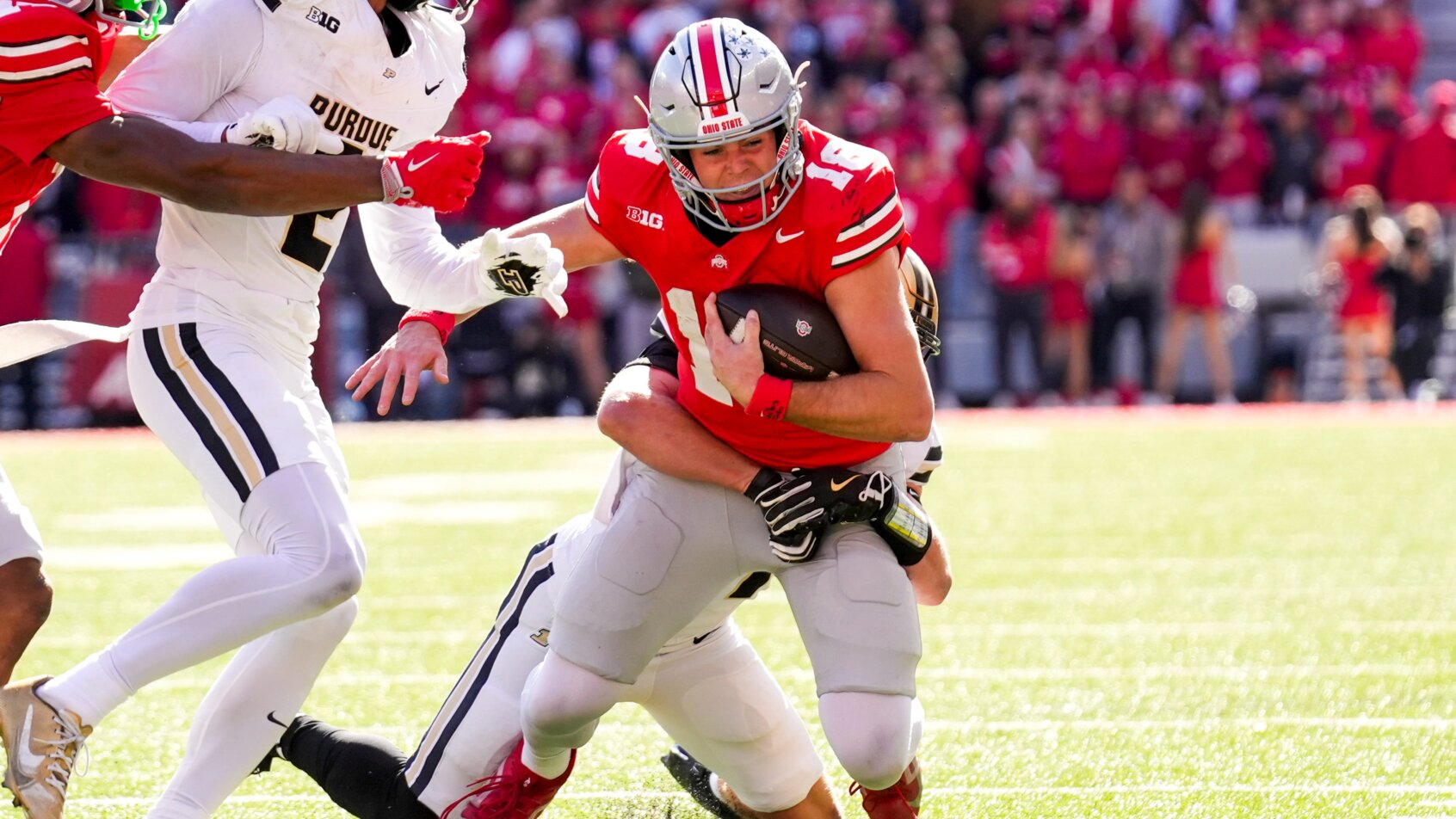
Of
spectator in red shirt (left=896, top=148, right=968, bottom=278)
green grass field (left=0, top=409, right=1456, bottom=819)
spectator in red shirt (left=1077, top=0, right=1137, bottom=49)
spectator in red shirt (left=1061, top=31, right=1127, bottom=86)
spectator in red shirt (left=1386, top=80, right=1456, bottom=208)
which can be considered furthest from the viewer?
spectator in red shirt (left=1077, top=0, right=1137, bottom=49)

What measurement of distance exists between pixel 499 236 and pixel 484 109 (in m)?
9.64

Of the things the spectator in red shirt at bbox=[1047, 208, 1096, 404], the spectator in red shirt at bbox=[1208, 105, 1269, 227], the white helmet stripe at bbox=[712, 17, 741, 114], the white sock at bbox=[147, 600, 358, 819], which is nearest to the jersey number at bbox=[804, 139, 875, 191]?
the white helmet stripe at bbox=[712, 17, 741, 114]

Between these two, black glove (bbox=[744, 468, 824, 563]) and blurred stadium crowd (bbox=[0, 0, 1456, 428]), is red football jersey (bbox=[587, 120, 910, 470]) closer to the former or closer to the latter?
black glove (bbox=[744, 468, 824, 563])

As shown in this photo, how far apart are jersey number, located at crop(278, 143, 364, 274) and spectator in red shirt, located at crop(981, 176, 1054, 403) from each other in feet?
30.3

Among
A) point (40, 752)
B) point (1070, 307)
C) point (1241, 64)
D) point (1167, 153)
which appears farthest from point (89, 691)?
point (1241, 64)

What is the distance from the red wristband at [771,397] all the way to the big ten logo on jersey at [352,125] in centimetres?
103

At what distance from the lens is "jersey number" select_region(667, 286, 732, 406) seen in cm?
334

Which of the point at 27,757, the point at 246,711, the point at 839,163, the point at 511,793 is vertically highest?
the point at 839,163

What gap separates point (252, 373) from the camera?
3.38 metres

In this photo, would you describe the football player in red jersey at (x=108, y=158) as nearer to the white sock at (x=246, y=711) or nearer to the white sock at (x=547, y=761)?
the white sock at (x=246, y=711)

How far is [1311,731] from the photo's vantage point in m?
4.23

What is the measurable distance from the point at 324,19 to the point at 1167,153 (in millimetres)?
10252

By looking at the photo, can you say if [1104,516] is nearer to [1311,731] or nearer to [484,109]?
[1311,731]

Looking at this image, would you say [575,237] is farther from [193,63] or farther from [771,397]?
[193,63]
